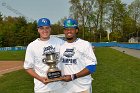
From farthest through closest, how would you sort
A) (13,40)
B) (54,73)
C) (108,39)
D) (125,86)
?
(108,39) < (13,40) < (125,86) < (54,73)

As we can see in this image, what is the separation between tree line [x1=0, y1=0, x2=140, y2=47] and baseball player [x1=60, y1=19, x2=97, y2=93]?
8867 centimetres

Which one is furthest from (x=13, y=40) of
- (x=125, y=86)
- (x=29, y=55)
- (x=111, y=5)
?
(x=29, y=55)

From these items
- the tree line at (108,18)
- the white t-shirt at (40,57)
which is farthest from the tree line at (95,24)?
the white t-shirt at (40,57)

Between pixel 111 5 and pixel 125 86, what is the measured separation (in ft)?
295

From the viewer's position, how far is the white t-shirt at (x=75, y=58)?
503 cm

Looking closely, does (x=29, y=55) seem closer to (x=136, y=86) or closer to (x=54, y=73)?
(x=54, y=73)

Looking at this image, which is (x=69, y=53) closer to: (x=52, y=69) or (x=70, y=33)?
(x=70, y=33)

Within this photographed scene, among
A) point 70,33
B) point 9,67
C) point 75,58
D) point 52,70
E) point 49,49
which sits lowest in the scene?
point 9,67

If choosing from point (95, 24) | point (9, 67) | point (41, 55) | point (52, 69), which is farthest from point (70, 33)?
point (95, 24)

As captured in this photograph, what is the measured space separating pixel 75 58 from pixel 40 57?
57cm

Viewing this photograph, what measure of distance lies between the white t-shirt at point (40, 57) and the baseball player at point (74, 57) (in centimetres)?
15

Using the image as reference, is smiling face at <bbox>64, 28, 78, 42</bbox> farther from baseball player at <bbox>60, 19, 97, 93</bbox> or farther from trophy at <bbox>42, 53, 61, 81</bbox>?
trophy at <bbox>42, 53, 61, 81</bbox>

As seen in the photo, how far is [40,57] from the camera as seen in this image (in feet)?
16.9

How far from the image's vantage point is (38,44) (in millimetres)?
5172
